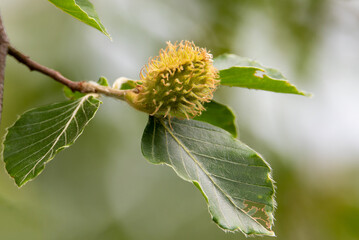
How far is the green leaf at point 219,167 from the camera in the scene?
1276 millimetres

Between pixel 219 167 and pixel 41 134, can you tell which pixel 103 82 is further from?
pixel 219 167

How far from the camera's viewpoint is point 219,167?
1.36 m

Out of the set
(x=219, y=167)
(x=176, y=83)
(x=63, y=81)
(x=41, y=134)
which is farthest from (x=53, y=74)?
(x=219, y=167)

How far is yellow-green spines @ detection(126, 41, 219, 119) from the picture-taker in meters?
1.31

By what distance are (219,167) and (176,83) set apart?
297 millimetres

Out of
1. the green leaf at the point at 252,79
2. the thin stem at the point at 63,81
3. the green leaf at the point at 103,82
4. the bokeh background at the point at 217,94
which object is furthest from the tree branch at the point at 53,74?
the bokeh background at the point at 217,94

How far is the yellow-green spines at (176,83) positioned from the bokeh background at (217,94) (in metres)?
2.52

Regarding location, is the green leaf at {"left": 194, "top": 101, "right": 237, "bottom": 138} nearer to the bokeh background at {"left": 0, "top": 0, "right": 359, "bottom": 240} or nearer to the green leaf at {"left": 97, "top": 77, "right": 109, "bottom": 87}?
the green leaf at {"left": 97, "top": 77, "right": 109, "bottom": 87}

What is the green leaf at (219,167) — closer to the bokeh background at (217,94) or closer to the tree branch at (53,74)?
the tree branch at (53,74)

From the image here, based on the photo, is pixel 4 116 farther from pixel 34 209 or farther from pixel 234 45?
pixel 234 45

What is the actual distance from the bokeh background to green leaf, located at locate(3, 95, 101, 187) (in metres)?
2.43

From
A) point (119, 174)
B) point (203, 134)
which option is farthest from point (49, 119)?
point (119, 174)

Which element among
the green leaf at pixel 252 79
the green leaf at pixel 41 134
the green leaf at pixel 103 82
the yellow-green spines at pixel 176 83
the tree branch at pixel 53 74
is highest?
the green leaf at pixel 252 79

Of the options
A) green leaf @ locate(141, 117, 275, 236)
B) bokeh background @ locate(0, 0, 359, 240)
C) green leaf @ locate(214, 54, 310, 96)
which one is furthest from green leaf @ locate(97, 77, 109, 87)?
bokeh background @ locate(0, 0, 359, 240)
